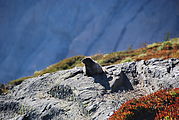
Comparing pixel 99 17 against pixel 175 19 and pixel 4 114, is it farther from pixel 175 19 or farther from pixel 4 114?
pixel 4 114

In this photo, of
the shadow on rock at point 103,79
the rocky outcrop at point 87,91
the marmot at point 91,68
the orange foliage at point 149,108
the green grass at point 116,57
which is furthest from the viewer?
the green grass at point 116,57

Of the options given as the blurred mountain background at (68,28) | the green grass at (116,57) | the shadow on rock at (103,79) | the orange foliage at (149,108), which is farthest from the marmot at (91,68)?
the blurred mountain background at (68,28)

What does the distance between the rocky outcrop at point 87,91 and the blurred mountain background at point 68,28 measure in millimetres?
42784

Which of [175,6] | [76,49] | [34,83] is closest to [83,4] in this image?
[76,49]

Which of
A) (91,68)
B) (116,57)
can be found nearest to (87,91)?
(91,68)

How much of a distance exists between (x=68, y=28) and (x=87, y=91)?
5343cm

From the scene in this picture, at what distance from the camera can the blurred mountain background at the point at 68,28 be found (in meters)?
53.5

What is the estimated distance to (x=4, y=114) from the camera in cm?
1059

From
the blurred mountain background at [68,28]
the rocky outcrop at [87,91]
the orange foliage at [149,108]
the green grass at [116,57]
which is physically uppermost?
the blurred mountain background at [68,28]

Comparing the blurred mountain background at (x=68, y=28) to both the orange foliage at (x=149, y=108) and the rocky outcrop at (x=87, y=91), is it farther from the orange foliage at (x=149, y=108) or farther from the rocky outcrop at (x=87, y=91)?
the orange foliage at (x=149, y=108)

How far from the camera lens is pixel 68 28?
59.1 meters

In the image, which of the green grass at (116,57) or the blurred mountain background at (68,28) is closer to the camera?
the green grass at (116,57)

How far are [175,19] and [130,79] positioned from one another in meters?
50.9

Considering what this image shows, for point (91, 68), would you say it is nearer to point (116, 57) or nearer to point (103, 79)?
point (103, 79)
